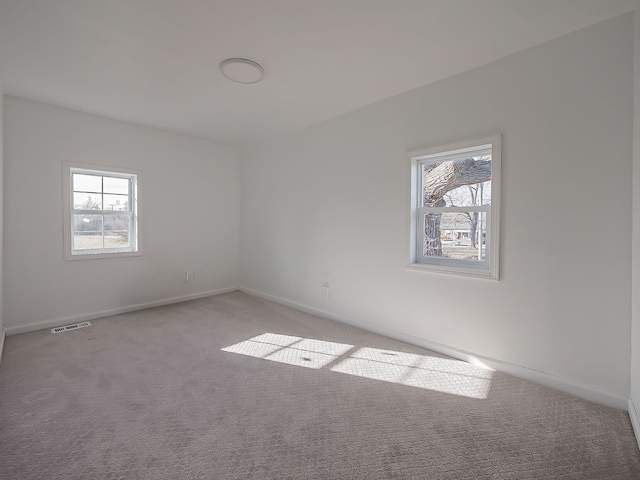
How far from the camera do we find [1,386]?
7.16 feet

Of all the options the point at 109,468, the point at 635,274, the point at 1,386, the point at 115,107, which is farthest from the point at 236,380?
the point at 115,107

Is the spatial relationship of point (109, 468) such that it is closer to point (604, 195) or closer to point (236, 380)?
point (236, 380)

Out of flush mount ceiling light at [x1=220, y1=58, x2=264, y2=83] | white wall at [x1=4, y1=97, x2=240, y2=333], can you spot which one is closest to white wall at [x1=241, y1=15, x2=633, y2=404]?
flush mount ceiling light at [x1=220, y1=58, x2=264, y2=83]

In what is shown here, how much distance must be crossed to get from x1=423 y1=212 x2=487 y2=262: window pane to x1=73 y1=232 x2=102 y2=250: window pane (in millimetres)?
4040

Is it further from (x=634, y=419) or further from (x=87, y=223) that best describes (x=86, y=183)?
(x=634, y=419)

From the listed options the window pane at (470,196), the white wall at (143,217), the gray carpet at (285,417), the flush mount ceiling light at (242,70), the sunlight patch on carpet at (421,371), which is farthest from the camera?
the white wall at (143,217)

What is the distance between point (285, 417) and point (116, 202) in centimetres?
367

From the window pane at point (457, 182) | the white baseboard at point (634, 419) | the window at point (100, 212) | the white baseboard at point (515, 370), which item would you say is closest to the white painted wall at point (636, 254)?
the white baseboard at point (634, 419)

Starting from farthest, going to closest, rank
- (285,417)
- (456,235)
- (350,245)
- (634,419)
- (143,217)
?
(143,217) < (350,245) < (456,235) < (285,417) < (634,419)

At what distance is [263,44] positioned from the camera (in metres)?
2.21

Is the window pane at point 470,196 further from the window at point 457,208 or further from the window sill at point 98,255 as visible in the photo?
the window sill at point 98,255

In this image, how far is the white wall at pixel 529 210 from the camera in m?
1.96

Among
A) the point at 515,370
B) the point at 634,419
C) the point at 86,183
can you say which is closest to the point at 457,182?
the point at 515,370

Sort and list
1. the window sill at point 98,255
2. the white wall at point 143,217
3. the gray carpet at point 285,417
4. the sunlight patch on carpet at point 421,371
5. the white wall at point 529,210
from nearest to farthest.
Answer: the gray carpet at point 285,417 < the white wall at point 529,210 < the sunlight patch on carpet at point 421,371 < the white wall at point 143,217 < the window sill at point 98,255
